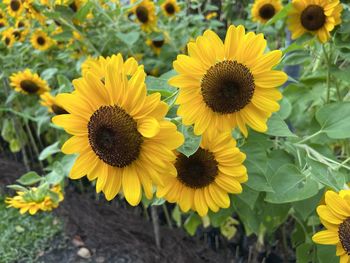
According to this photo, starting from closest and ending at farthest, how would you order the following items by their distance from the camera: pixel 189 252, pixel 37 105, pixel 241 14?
pixel 189 252 < pixel 37 105 < pixel 241 14

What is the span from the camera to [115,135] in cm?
54

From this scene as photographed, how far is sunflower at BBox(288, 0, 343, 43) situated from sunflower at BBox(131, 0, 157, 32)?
74 centimetres

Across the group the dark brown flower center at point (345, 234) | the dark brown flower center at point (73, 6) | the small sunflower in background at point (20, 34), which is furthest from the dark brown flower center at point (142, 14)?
the dark brown flower center at point (345, 234)

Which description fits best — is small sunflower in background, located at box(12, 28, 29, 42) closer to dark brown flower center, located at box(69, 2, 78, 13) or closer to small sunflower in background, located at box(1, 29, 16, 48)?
small sunflower in background, located at box(1, 29, 16, 48)

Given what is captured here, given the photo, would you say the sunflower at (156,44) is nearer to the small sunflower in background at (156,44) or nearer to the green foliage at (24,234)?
the small sunflower in background at (156,44)

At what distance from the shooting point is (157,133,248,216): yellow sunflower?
2.17 ft

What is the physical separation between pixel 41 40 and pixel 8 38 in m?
0.13

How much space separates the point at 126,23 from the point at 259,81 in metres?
1.12

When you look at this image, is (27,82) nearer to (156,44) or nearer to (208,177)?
(156,44)

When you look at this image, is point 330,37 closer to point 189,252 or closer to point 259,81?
point 259,81

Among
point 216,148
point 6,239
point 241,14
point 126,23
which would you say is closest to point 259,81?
point 216,148

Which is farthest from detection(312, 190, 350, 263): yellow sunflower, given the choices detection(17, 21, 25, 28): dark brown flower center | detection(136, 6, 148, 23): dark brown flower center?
detection(17, 21, 25, 28): dark brown flower center

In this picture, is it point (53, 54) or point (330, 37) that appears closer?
point (330, 37)

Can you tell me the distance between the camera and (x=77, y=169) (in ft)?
1.95
